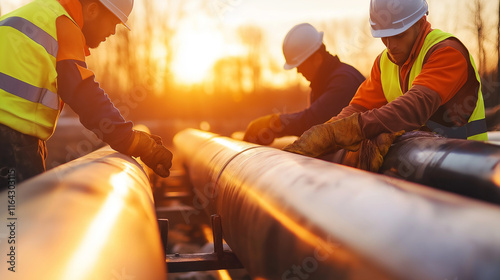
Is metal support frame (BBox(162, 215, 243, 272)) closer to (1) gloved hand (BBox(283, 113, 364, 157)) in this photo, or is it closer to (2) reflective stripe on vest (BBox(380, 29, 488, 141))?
(1) gloved hand (BBox(283, 113, 364, 157))

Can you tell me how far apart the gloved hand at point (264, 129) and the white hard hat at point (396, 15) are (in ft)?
5.07

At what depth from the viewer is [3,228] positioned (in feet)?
3.73

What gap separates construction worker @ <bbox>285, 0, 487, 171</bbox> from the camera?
239 centimetres

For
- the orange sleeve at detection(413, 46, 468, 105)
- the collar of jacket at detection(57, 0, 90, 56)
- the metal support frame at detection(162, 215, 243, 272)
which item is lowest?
the metal support frame at detection(162, 215, 243, 272)

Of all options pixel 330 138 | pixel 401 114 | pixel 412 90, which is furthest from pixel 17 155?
pixel 412 90

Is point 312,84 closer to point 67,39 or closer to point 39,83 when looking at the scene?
point 67,39

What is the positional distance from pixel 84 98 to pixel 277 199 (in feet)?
4.09

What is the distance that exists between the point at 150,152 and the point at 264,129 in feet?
5.44

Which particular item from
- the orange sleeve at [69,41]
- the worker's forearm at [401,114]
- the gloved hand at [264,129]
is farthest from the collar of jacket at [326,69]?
the orange sleeve at [69,41]

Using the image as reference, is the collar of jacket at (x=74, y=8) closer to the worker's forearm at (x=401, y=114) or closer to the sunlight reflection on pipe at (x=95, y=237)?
the sunlight reflection on pipe at (x=95, y=237)

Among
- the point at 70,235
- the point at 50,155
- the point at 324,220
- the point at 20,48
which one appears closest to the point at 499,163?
the point at 324,220

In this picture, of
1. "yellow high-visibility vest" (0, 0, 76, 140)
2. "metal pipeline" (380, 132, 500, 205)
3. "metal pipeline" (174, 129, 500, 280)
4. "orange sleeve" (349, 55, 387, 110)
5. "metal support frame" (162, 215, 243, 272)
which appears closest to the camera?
"metal pipeline" (174, 129, 500, 280)

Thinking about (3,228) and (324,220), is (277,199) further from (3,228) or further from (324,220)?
(3,228)

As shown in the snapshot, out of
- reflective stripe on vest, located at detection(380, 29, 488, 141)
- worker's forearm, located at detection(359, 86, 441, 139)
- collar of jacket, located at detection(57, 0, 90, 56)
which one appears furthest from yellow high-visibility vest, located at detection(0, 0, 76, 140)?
reflective stripe on vest, located at detection(380, 29, 488, 141)
